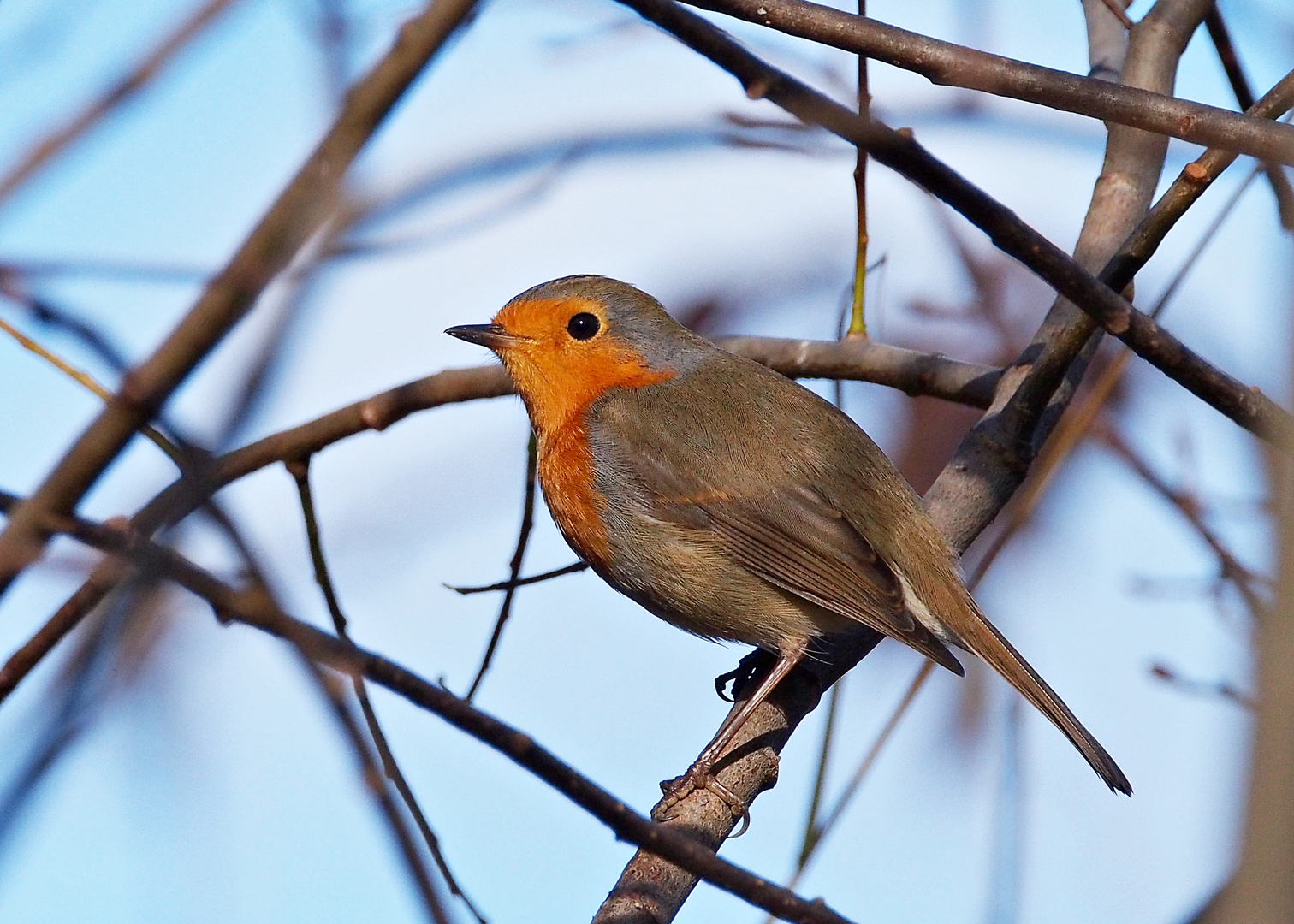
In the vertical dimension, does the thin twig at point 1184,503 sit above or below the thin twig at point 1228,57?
below

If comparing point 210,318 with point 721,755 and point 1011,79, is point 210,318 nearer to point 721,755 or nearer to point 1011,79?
point 1011,79

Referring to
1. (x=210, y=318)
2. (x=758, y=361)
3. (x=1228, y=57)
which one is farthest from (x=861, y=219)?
(x=210, y=318)

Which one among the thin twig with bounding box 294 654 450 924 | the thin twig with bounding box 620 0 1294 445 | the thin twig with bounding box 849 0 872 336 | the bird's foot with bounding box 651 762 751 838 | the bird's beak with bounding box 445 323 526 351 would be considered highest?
the thin twig with bounding box 849 0 872 336

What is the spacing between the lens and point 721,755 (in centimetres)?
398

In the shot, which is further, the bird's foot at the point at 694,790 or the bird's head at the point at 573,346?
the bird's head at the point at 573,346

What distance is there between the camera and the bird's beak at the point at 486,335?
4848 millimetres

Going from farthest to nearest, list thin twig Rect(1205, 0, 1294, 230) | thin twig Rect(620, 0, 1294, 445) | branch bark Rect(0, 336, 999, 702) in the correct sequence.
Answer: thin twig Rect(1205, 0, 1294, 230), branch bark Rect(0, 336, 999, 702), thin twig Rect(620, 0, 1294, 445)

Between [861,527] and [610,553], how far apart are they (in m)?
0.83

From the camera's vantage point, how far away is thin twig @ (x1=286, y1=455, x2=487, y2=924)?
2871 mm

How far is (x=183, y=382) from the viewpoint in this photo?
66.7 inches

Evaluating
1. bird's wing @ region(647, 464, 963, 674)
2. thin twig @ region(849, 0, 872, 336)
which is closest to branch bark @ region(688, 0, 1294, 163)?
thin twig @ region(849, 0, 872, 336)

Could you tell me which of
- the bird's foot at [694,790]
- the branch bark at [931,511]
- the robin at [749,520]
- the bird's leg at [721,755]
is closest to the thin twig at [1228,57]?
the branch bark at [931,511]

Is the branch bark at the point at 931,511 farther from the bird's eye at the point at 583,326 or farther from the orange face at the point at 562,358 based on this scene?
the bird's eye at the point at 583,326

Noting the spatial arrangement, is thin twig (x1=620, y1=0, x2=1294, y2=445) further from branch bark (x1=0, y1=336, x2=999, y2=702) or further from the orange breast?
the orange breast
